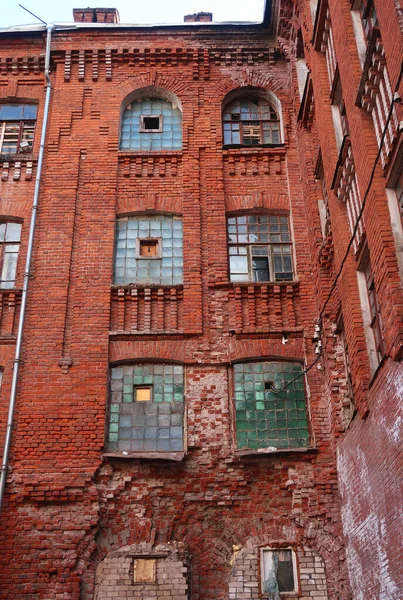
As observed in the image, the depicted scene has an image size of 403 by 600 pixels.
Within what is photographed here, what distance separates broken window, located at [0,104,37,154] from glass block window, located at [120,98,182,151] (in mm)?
2296

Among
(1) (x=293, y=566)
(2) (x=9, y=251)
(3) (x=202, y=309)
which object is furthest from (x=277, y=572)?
(2) (x=9, y=251)

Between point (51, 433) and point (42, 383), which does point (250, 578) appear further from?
point (42, 383)

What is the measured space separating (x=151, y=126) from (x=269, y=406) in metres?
7.85

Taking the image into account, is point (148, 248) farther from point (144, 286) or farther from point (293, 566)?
point (293, 566)

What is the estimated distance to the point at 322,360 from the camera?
12.9m

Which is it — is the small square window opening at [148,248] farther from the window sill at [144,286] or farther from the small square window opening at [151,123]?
the small square window opening at [151,123]

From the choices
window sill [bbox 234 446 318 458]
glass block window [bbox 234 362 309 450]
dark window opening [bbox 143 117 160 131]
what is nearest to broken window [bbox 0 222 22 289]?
dark window opening [bbox 143 117 160 131]

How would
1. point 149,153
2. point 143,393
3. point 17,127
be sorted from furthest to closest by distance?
point 17,127, point 149,153, point 143,393

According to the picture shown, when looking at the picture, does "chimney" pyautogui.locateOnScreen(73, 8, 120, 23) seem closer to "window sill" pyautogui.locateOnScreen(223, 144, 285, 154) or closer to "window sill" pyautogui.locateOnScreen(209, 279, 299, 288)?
"window sill" pyautogui.locateOnScreen(223, 144, 285, 154)

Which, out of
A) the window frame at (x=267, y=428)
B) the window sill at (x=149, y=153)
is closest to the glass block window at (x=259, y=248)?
the window frame at (x=267, y=428)

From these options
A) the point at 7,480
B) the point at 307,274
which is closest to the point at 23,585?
the point at 7,480

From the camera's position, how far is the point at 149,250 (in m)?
14.6

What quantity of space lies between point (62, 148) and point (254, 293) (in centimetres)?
592

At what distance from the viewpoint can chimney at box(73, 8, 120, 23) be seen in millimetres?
18500
